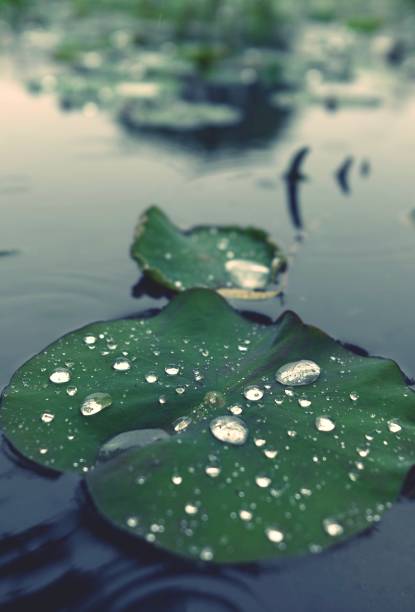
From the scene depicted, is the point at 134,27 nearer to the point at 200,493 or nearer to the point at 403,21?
the point at 403,21

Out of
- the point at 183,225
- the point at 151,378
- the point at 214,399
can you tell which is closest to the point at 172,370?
the point at 151,378

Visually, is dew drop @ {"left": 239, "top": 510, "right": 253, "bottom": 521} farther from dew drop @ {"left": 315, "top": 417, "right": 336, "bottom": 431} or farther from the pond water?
dew drop @ {"left": 315, "top": 417, "right": 336, "bottom": 431}

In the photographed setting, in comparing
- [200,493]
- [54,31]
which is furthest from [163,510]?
[54,31]

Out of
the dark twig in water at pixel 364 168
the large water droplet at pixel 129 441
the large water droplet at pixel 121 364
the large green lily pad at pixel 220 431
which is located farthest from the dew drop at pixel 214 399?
the dark twig in water at pixel 364 168

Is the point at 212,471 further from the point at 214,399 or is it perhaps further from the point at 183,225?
the point at 183,225

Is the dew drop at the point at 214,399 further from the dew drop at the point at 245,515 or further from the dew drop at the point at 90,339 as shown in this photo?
the dew drop at the point at 90,339
